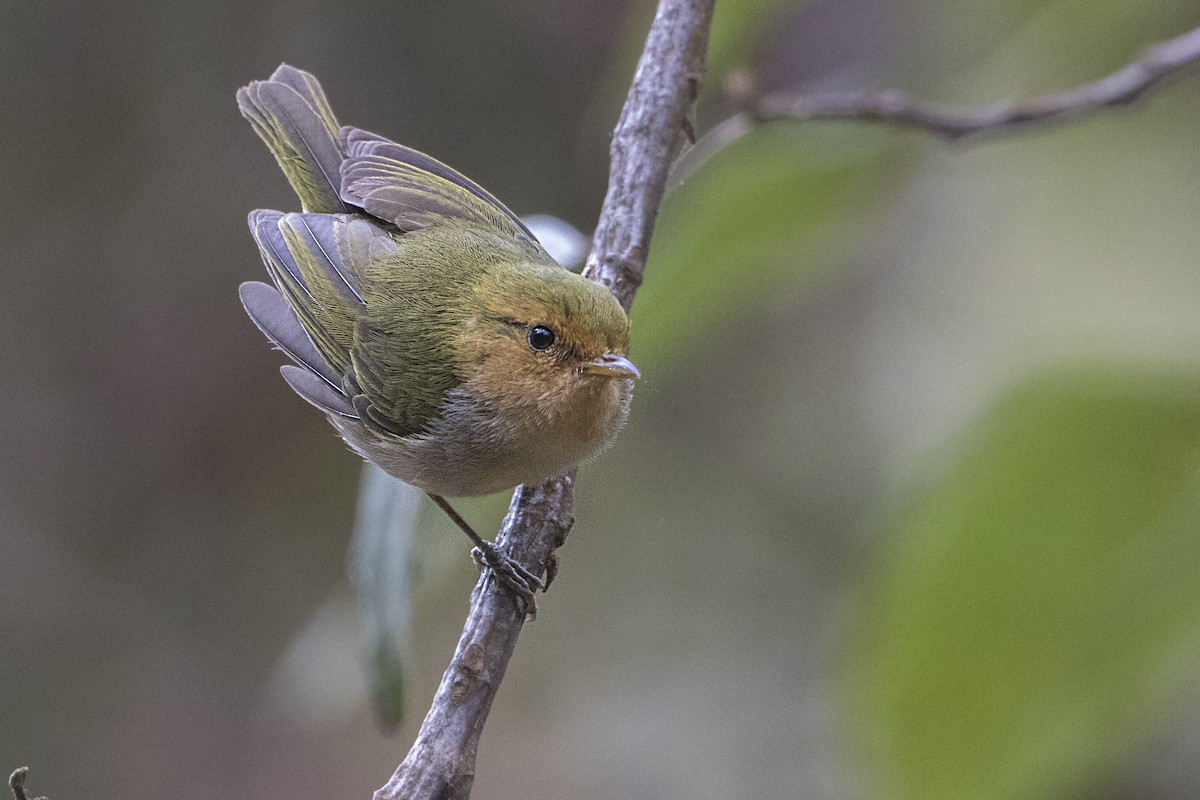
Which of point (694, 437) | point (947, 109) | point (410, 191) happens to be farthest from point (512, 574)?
point (694, 437)

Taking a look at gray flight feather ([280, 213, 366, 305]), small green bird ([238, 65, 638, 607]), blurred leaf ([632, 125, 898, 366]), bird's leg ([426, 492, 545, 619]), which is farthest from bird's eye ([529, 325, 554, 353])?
gray flight feather ([280, 213, 366, 305])

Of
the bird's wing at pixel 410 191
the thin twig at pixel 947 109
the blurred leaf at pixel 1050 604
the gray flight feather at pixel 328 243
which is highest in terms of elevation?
the thin twig at pixel 947 109

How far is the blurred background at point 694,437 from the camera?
7.37ft

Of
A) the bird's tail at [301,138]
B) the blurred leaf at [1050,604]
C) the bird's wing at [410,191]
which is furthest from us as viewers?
the bird's tail at [301,138]

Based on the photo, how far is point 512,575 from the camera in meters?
2.28

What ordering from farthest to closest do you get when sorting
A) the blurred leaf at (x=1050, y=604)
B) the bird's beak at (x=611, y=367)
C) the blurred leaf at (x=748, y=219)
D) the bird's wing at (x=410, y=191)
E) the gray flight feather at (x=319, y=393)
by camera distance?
the bird's wing at (x=410, y=191)
the gray flight feather at (x=319, y=393)
the blurred leaf at (x=748, y=219)
the bird's beak at (x=611, y=367)
the blurred leaf at (x=1050, y=604)

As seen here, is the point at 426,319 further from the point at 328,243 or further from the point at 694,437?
the point at 694,437

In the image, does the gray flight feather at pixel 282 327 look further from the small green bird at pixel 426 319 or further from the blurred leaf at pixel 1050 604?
the blurred leaf at pixel 1050 604

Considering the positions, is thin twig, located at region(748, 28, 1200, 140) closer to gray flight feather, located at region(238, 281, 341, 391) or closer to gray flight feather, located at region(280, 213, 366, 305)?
gray flight feather, located at region(280, 213, 366, 305)

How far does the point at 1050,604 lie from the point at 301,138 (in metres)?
2.22

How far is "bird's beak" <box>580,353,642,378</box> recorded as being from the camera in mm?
2389

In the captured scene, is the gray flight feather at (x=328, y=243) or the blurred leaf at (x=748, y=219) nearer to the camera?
the blurred leaf at (x=748, y=219)

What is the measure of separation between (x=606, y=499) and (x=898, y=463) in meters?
2.03

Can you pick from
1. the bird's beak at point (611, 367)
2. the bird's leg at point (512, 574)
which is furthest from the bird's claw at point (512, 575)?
the bird's beak at point (611, 367)
